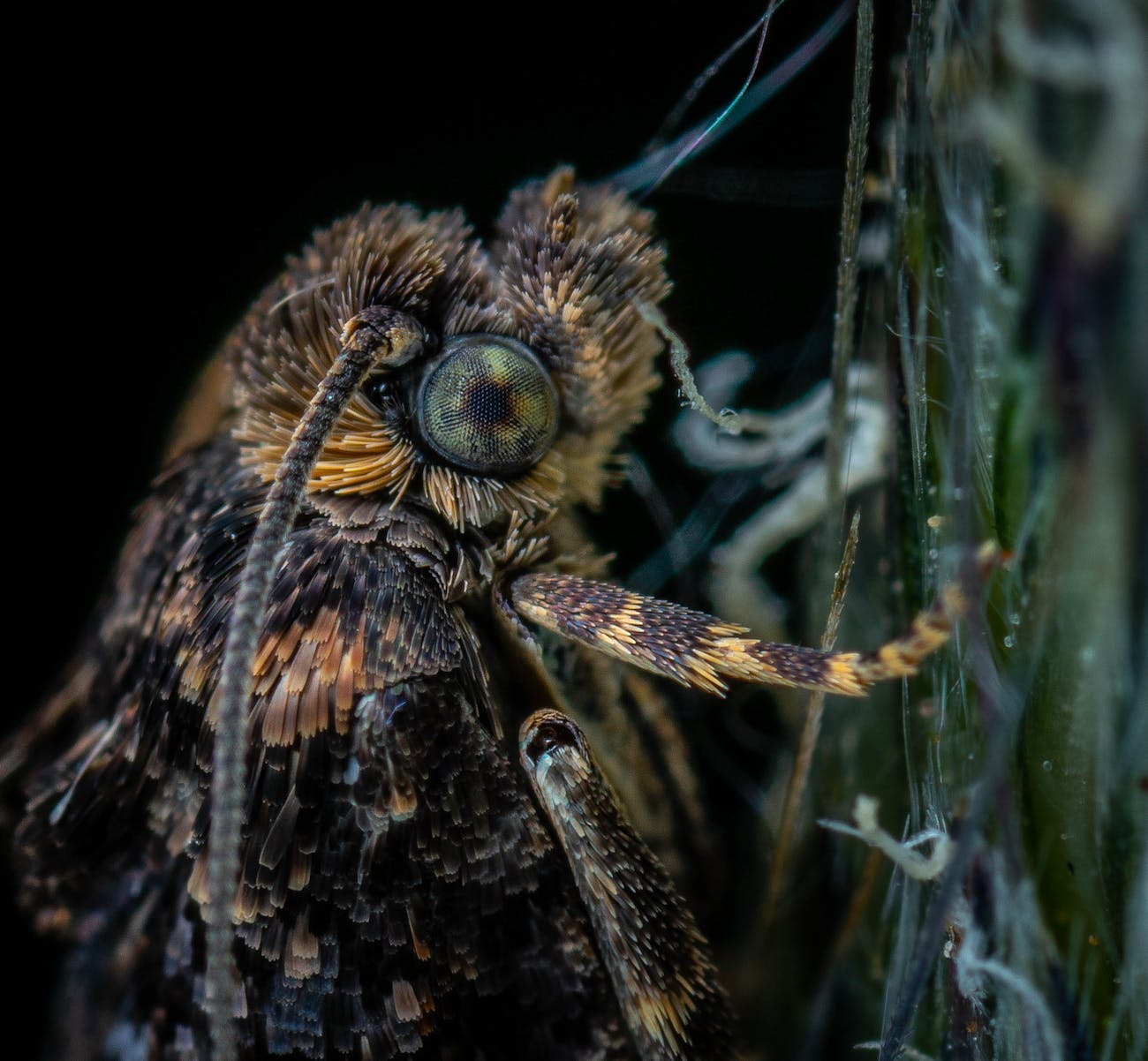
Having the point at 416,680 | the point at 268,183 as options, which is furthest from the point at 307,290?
the point at 268,183

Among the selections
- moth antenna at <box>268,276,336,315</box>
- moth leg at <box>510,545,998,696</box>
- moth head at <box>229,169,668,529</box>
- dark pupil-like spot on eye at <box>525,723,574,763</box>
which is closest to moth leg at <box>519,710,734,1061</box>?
dark pupil-like spot on eye at <box>525,723,574,763</box>

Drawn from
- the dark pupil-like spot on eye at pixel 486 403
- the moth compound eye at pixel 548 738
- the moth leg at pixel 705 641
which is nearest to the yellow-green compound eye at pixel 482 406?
the dark pupil-like spot on eye at pixel 486 403

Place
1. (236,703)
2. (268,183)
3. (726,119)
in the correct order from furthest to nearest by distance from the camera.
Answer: (268,183) → (726,119) → (236,703)

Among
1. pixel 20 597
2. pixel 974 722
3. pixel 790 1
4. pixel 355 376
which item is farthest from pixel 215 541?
pixel 20 597

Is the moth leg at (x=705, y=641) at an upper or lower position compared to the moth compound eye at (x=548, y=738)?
upper

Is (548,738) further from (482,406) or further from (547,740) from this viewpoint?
(482,406)

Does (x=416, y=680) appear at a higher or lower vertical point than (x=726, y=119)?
lower

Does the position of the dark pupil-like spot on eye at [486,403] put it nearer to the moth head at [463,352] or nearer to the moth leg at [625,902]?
the moth head at [463,352]
